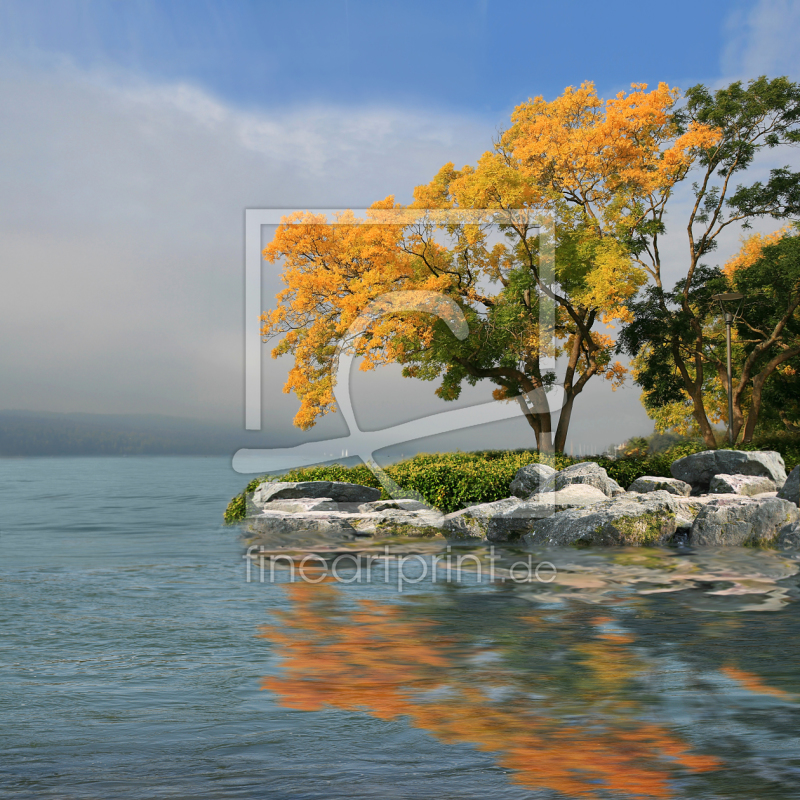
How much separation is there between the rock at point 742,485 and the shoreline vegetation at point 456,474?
2581 millimetres

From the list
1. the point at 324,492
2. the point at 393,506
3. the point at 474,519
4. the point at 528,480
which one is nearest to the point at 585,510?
the point at 474,519

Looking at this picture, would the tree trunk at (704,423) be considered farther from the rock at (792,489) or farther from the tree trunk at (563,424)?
the rock at (792,489)

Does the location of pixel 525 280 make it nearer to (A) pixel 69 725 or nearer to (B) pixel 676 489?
(B) pixel 676 489

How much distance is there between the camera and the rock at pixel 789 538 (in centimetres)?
1380

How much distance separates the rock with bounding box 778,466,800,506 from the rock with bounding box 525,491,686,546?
2.75 m

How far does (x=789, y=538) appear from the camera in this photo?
1392 cm

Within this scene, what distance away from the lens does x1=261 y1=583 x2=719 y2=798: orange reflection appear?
5.03 metres

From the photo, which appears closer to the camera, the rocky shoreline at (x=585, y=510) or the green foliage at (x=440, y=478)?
the rocky shoreline at (x=585, y=510)

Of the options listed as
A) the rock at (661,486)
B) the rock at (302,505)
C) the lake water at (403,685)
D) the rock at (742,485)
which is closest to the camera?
the lake water at (403,685)

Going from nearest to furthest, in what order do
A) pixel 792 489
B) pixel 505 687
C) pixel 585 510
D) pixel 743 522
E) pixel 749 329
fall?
pixel 505 687 < pixel 743 522 < pixel 585 510 < pixel 792 489 < pixel 749 329

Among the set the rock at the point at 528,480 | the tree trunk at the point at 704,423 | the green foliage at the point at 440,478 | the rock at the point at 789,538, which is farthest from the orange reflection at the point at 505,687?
the tree trunk at the point at 704,423

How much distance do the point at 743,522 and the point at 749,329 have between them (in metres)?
17.6

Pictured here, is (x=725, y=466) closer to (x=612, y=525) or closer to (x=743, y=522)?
(x=743, y=522)

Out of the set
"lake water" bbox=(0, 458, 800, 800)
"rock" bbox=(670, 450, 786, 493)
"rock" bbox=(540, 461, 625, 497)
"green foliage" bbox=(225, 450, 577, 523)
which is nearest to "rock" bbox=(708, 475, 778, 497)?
"rock" bbox=(670, 450, 786, 493)
